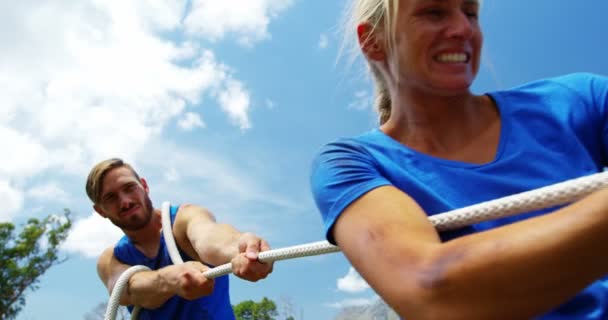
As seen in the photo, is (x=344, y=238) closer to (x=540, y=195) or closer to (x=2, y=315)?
(x=540, y=195)

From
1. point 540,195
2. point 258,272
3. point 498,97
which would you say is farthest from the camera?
point 258,272

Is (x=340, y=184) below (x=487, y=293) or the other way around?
the other way around

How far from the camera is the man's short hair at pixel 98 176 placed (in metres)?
3.33

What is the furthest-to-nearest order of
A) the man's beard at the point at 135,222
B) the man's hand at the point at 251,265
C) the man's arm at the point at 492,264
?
1. the man's beard at the point at 135,222
2. the man's hand at the point at 251,265
3. the man's arm at the point at 492,264

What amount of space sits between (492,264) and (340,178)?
38 centimetres

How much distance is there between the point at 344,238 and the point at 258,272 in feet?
3.39

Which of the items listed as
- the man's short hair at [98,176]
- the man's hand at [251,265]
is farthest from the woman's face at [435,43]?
the man's short hair at [98,176]

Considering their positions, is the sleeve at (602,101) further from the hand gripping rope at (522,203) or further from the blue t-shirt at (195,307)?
the blue t-shirt at (195,307)

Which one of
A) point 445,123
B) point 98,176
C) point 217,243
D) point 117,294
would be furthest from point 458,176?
point 98,176

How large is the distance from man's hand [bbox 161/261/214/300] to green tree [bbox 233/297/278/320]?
31624 millimetres

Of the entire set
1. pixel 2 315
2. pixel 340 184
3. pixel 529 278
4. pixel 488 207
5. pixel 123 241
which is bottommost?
pixel 529 278

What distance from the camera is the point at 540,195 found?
897 mm

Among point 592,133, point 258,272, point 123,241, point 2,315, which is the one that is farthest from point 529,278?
point 2,315

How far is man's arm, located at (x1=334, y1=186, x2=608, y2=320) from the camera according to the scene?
0.68 m
